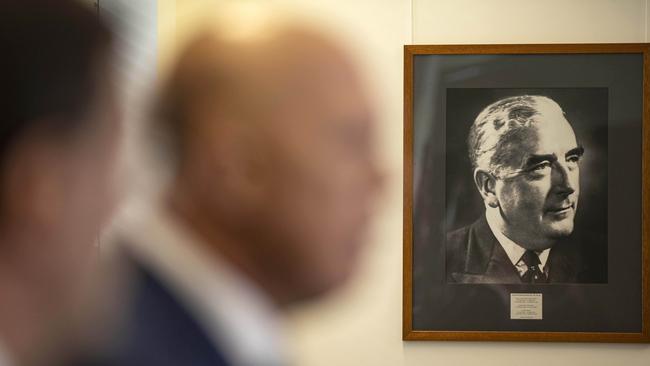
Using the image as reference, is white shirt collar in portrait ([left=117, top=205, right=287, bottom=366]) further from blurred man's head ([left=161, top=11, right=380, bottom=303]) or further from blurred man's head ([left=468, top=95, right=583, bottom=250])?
blurred man's head ([left=468, top=95, right=583, bottom=250])

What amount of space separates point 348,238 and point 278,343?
13 centimetres

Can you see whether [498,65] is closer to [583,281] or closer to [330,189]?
[583,281]

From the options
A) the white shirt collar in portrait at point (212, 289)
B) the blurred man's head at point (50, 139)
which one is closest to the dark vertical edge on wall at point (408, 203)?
the white shirt collar in portrait at point (212, 289)

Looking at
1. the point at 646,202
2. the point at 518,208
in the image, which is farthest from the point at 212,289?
the point at 646,202

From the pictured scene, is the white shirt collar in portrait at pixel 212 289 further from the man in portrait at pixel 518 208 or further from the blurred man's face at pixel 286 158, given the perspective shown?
the man in portrait at pixel 518 208

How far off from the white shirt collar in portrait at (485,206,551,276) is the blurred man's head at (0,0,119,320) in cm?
83

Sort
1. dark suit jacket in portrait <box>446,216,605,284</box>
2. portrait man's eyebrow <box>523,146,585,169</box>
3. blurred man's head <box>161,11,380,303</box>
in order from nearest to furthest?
blurred man's head <box>161,11,380,303</box> → portrait man's eyebrow <box>523,146,585,169</box> → dark suit jacket in portrait <box>446,216,605,284</box>

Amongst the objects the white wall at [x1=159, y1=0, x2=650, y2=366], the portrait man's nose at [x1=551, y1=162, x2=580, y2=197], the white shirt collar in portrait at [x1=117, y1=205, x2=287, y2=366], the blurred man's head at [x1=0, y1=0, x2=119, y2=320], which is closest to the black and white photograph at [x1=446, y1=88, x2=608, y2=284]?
the portrait man's nose at [x1=551, y1=162, x2=580, y2=197]

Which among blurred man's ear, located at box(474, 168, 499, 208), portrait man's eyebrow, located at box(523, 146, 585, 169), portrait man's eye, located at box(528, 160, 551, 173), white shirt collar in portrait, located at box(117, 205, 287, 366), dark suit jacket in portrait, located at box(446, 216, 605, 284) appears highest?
portrait man's eyebrow, located at box(523, 146, 585, 169)

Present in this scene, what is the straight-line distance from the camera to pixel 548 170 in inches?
37.6

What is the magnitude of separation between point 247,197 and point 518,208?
68 cm

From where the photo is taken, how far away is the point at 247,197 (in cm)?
45

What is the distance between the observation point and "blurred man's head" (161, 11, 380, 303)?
1.30 ft

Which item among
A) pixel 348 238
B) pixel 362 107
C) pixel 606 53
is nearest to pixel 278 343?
pixel 348 238
